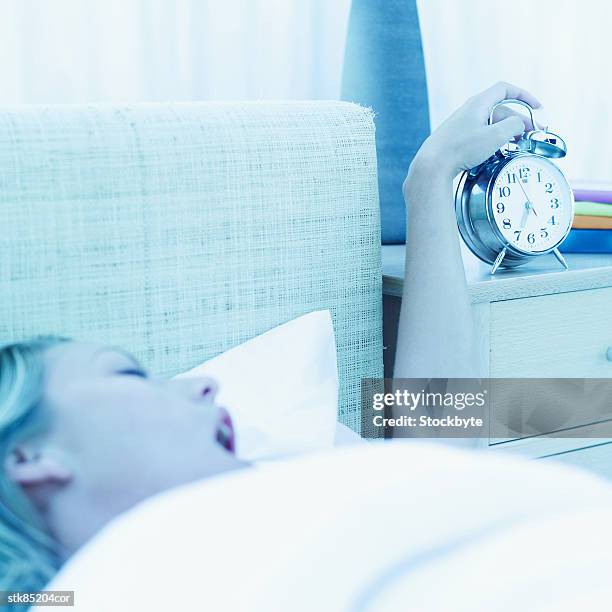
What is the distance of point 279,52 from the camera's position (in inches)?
56.2

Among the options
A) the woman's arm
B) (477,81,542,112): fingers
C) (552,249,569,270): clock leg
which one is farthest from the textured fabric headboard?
(552,249,569,270): clock leg

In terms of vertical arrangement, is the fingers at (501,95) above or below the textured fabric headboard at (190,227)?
above

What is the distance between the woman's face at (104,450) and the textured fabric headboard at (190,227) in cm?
27

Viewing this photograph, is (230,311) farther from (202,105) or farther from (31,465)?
(31,465)

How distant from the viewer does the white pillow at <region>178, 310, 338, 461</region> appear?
722mm

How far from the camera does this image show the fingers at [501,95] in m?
1.12

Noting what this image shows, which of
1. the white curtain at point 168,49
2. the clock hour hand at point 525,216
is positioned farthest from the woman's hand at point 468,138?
the white curtain at point 168,49

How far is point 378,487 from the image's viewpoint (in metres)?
0.45

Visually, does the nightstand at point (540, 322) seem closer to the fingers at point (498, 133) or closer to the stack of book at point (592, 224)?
the stack of book at point (592, 224)

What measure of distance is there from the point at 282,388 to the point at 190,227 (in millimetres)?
242

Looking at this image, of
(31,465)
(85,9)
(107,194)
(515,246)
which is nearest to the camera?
(31,465)

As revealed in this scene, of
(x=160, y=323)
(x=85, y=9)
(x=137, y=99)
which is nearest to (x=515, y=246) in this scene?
(x=160, y=323)

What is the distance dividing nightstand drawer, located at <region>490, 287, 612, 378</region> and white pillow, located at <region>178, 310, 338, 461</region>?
33cm

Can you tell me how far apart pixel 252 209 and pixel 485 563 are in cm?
62
